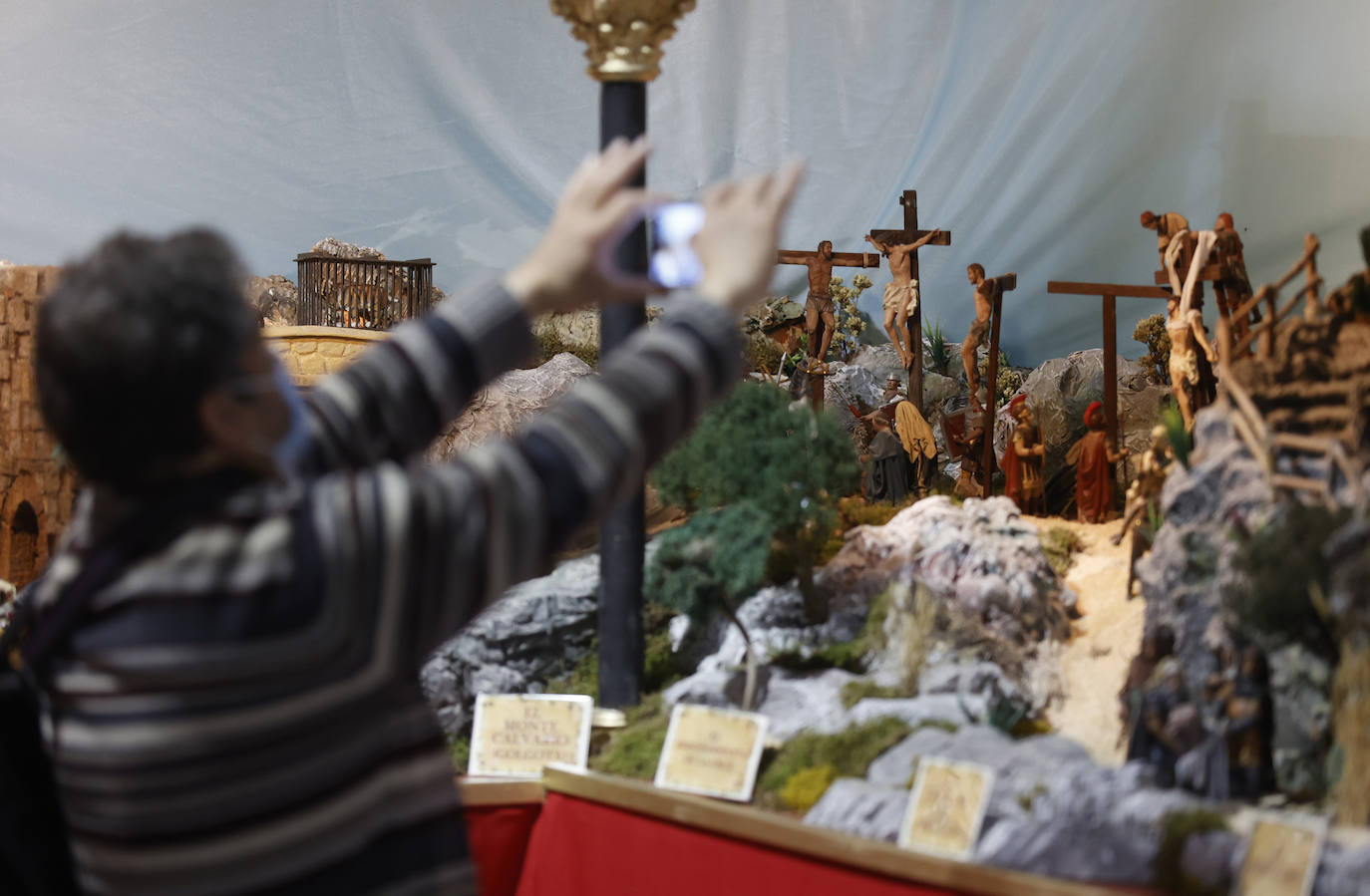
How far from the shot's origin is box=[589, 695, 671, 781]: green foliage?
10.6 ft

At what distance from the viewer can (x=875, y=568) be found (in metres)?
3.75

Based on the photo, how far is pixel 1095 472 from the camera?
5.37 meters

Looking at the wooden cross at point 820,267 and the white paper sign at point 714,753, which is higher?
the wooden cross at point 820,267

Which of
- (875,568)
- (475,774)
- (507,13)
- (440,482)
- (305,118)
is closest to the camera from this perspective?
(440,482)

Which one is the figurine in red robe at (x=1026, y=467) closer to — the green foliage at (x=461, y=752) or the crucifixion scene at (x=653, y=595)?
the crucifixion scene at (x=653, y=595)

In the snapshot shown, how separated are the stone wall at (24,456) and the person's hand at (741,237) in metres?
6.77

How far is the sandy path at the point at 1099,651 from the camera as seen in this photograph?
3003mm

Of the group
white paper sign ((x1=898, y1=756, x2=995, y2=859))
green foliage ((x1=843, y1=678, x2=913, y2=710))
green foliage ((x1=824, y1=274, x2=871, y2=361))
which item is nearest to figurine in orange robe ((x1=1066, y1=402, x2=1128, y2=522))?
green foliage ((x1=843, y1=678, x2=913, y2=710))

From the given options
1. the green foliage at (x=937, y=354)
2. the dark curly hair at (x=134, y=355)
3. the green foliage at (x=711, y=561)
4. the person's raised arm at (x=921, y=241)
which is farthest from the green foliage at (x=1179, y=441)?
the green foliage at (x=937, y=354)

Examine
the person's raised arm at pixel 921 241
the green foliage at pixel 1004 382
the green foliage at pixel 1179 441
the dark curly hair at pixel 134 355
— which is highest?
the person's raised arm at pixel 921 241

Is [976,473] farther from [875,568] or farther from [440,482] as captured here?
[440,482]

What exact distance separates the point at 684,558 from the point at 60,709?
244 centimetres

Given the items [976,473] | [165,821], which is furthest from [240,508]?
[976,473]

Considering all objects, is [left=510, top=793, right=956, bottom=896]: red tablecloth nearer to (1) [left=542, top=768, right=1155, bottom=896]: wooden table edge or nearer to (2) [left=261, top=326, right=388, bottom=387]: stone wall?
(1) [left=542, top=768, right=1155, bottom=896]: wooden table edge
